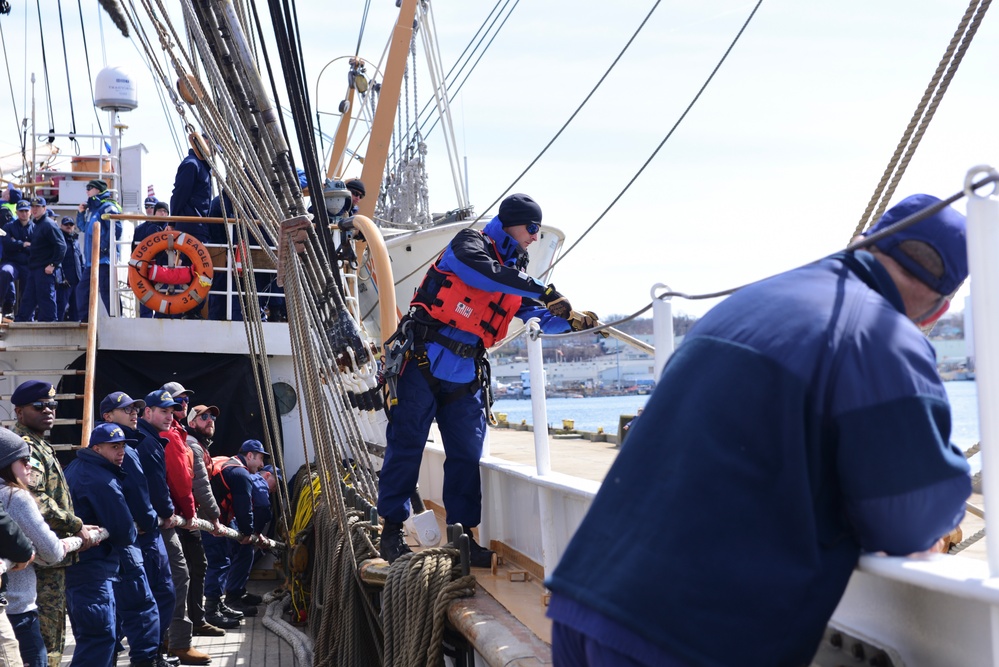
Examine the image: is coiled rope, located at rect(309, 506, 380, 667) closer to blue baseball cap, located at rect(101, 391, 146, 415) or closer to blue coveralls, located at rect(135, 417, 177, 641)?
blue coveralls, located at rect(135, 417, 177, 641)

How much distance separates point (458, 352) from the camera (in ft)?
13.9

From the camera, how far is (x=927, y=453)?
146 cm

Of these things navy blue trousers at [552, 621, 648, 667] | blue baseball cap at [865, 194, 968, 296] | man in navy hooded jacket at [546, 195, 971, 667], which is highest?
blue baseball cap at [865, 194, 968, 296]

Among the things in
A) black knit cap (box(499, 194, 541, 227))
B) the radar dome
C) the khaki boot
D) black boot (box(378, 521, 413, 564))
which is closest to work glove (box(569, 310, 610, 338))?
black knit cap (box(499, 194, 541, 227))

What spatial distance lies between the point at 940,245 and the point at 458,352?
2739 mm

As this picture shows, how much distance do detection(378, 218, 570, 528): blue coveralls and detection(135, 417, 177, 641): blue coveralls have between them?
2.03m

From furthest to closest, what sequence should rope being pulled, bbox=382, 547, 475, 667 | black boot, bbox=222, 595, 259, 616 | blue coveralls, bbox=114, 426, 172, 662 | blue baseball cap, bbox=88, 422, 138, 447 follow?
1. black boot, bbox=222, 595, 259, 616
2. blue coveralls, bbox=114, 426, 172, 662
3. blue baseball cap, bbox=88, 422, 138, 447
4. rope being pulled, bbox=382, 547, 475, 667

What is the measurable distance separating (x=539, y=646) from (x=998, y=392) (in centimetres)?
191

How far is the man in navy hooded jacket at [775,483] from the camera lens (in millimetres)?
1476

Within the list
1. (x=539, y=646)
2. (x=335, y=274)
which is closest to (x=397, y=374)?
(x=539, y=646)

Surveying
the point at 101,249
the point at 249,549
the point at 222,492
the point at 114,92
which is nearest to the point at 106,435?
the point at 222,492

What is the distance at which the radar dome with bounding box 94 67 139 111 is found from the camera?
16969 millimetres

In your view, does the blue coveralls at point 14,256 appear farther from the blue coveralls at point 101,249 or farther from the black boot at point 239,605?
the black boot at point 239,605

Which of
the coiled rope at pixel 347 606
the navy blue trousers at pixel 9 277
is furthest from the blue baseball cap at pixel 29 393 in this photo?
the navy blue trousers at pixel 9 277
